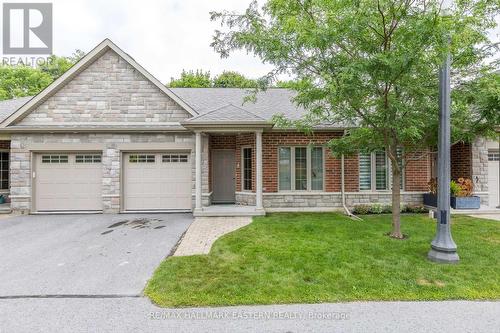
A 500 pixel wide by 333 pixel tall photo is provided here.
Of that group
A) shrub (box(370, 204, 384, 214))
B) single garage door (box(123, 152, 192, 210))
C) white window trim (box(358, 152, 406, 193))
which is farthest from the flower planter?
single garage door (box(123, 152, 192, 210))

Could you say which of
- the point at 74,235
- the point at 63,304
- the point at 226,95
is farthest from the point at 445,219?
the point at 226,95

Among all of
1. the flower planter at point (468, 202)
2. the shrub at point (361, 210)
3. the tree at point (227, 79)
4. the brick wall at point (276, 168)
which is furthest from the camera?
the tree at point (227, 79)

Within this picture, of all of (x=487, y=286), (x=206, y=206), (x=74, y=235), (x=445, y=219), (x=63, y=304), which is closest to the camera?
(x=63, y=304)

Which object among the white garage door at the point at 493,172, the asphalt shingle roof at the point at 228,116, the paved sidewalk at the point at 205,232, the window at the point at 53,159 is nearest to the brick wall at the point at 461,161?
the white garage door at the point at 493,172

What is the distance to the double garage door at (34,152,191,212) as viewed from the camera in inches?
384

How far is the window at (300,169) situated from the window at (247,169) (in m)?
1.13

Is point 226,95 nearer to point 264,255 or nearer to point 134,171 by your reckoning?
point 134,171

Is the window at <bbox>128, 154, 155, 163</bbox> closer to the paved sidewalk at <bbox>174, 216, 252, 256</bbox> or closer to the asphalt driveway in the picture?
the asphalt driveway

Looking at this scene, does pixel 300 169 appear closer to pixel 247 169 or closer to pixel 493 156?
pixel 247 169

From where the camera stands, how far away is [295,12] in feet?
18.9

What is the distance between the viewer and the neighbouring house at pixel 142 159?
9.64 m

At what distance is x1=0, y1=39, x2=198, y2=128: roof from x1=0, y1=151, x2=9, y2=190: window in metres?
2.44

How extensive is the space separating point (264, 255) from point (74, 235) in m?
5.38

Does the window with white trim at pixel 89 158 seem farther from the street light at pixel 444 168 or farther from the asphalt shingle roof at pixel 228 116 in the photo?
the street light at pixel 444 168
